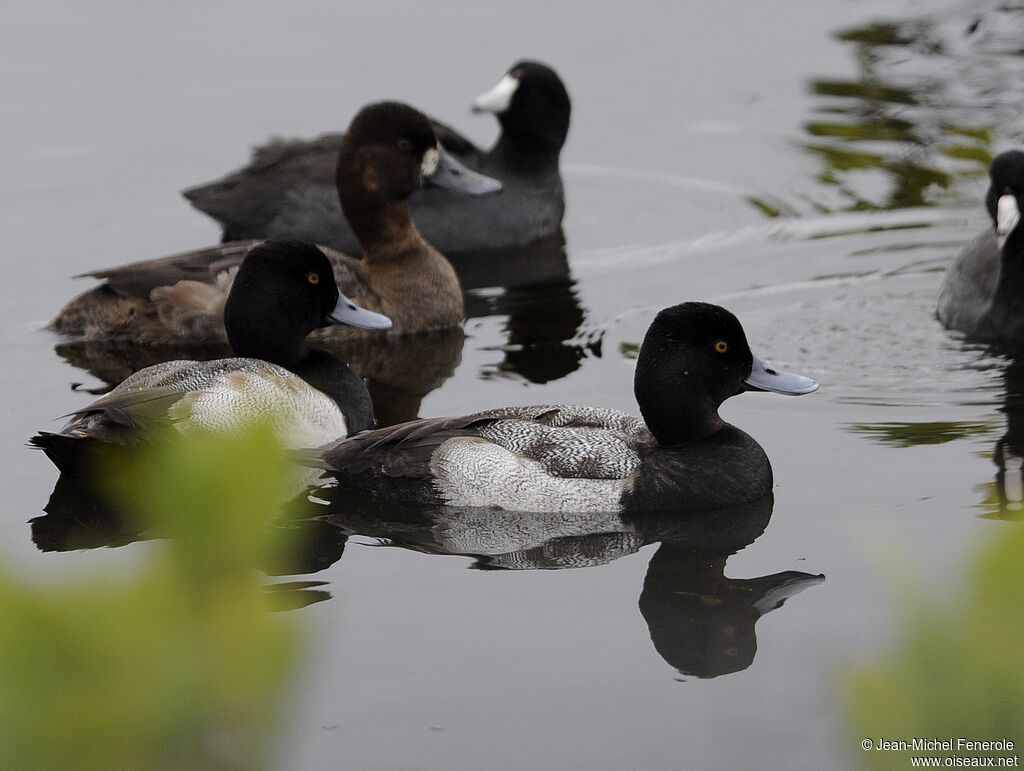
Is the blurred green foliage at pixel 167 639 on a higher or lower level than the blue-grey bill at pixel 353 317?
higher

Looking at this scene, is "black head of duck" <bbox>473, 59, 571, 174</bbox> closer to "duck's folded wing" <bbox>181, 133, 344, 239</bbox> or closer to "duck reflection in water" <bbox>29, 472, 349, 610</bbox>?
"duck's folded wing" <bbox>181, 133, 344, 239</bbox>

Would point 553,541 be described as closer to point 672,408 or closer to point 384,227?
point 672,408

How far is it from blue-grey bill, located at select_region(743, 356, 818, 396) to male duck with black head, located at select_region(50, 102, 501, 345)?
10.5 feet

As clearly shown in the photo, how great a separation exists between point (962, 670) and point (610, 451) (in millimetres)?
5614

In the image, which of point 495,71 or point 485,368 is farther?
point 495,71

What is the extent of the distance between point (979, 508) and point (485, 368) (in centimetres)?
344

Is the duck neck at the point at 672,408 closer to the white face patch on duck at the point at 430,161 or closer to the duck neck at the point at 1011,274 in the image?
the duck neck at the point at 1011,274

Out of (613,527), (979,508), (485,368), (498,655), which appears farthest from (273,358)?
(979,508)

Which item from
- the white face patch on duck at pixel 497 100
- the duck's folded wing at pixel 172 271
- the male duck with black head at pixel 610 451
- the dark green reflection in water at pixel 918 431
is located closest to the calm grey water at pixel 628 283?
the dark green reflection in water at pixel 918 431

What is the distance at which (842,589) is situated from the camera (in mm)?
6508

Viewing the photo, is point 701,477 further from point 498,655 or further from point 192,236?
point 192,236

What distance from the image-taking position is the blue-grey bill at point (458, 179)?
37.6 feet

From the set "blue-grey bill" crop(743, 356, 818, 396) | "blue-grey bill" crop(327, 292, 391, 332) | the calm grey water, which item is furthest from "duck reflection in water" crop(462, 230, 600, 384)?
"blue-grey bill" crop(743, 356, 818, 396)

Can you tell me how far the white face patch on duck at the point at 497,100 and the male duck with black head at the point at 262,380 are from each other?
3.71m
